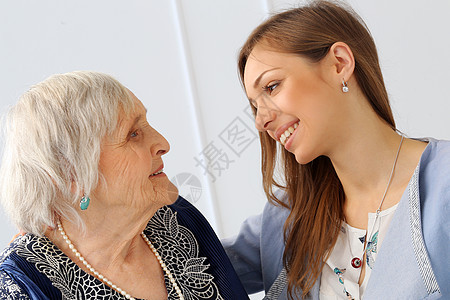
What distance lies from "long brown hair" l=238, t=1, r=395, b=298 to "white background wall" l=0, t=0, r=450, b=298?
3.58ft

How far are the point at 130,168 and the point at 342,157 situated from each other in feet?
2.06

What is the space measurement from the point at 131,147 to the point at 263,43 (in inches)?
20.6

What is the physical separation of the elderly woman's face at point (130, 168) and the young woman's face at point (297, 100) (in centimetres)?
36

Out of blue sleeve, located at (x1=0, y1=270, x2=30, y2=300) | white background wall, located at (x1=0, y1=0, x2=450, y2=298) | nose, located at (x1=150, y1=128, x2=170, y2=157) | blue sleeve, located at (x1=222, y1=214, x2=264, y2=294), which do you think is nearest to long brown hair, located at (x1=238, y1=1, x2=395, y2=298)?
blue sleeve, located at (x1=222, y1=214, x2=264, y2=294)

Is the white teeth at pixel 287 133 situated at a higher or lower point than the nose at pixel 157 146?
lower

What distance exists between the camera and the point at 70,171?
137cm

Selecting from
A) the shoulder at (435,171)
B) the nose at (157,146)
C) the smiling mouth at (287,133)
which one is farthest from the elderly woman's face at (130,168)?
the shoulder at (435,171)

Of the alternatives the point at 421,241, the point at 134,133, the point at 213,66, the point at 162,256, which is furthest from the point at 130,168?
the point at 213,66

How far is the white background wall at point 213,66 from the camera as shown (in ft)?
9.07

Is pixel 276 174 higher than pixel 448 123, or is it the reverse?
pixel 276 174

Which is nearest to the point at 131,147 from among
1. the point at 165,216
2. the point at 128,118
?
the point at 128,118

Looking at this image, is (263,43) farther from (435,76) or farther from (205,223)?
(435,76)

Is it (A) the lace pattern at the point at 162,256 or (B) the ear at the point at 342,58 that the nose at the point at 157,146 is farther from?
(B) the ear at the point at 342,58

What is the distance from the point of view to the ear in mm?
1625
